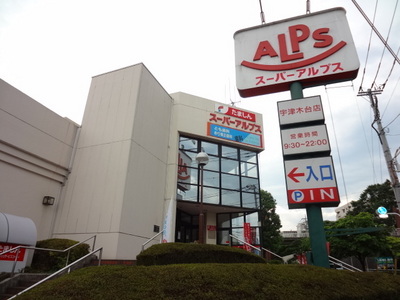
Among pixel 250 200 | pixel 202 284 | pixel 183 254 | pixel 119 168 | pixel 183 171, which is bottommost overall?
pixel 202 284

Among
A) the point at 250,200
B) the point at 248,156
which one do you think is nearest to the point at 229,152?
the point at 248,156

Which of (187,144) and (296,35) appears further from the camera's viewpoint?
(187,144)

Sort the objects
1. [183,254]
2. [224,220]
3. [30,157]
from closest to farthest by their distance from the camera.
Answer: [183,254], [30,157], [224,220]

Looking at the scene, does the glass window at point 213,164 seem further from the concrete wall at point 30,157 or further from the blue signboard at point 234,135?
the concrete wall at point 30,157

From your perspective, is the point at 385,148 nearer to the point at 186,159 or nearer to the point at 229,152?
the point at 229,152

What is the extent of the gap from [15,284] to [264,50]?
10.4m

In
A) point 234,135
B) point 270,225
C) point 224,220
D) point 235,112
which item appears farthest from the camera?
point 270,225

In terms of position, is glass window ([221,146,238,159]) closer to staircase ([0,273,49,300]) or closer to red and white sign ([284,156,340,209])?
red and white sign ([284,156,340,209])

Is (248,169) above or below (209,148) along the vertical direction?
below

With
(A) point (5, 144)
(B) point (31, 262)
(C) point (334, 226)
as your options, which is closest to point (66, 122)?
(A) point (5, 144)

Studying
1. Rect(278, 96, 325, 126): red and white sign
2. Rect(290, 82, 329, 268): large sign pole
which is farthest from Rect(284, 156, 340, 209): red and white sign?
Rect(278, 96, 325, 126): red and white sign

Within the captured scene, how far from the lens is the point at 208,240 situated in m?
16.6

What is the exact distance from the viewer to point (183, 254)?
6.10m

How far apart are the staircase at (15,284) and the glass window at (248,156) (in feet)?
43.0
